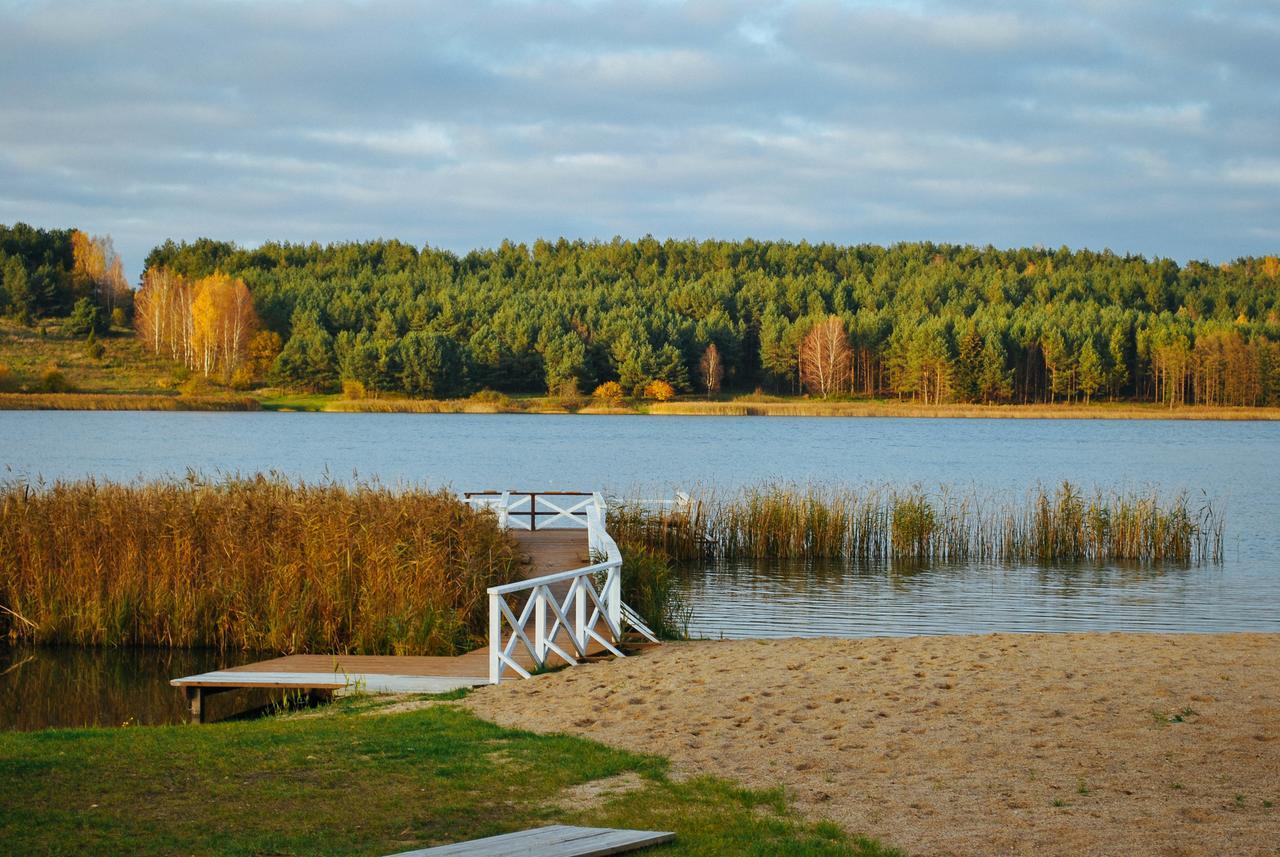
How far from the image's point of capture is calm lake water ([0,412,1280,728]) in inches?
636

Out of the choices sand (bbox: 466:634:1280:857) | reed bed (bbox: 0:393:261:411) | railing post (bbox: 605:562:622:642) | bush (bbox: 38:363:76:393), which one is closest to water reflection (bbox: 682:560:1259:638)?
railing post (bbox: 605:562:622:642)

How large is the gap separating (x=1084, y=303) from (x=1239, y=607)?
91288 millimetres


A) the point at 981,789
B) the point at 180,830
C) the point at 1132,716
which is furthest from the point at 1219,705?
the point at 180,830

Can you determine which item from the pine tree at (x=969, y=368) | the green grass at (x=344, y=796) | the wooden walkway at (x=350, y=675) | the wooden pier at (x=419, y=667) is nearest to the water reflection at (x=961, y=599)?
the wooden pier at (x=419, y=667)

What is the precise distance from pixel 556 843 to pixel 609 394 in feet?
260

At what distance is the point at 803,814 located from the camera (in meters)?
5.88

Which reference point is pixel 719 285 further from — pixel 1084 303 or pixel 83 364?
pixel 83 364

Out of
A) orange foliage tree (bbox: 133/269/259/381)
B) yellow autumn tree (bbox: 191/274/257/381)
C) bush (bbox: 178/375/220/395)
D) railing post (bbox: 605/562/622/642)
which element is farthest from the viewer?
orange foliage tree (bbox: 133/269/259/381)

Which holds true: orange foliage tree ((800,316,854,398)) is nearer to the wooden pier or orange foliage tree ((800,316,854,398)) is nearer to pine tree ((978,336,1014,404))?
pine tree ((978,336,1014,404))

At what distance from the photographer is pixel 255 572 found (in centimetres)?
1277

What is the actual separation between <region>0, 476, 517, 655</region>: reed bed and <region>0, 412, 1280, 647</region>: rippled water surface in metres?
3.58

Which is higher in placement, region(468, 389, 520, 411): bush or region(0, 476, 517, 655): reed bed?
region(468, 389, 520, 411): bush

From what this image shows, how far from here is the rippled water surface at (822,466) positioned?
16.2 metres

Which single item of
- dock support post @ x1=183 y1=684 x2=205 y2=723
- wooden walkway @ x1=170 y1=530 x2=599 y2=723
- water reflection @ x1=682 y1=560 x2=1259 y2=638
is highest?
wooden walkway @ x1=170 y1=530 x2=599 y2=723
